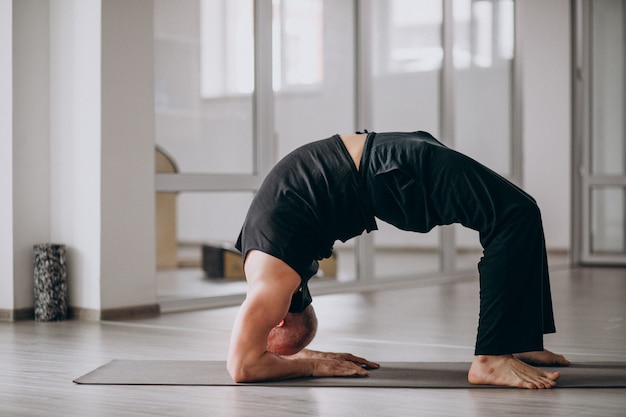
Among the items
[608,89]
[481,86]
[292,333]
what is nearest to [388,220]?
[292,333]

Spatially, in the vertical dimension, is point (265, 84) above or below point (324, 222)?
above

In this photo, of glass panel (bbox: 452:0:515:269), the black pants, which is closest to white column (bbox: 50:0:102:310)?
the black pants

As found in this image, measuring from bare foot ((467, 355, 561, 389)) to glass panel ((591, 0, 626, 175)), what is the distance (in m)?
5.83

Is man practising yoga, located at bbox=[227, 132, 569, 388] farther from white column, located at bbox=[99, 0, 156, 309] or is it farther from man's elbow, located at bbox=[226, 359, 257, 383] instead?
white column, located at bbox=[99, 0, 156, 309]

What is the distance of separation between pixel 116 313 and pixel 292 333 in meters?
2.01

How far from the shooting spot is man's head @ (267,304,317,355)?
10.2 feet

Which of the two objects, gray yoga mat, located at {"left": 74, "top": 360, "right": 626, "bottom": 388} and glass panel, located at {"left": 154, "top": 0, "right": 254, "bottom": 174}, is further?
glass panel, located at {"left": 154, "top": 0, "right": 254, "bottom": 174}

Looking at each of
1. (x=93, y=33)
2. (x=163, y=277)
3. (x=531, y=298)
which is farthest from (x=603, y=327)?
(x=93, y=33)

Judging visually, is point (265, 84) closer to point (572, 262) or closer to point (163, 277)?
point (163, 277)

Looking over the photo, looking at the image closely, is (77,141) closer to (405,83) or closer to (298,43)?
(298,43)

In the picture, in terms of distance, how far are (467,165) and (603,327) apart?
1861mm

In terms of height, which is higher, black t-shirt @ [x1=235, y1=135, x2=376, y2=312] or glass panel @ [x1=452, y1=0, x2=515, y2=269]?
glass panel @ [x1=452, y1=0, x2=515, y2=269]

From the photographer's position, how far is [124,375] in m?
3.10

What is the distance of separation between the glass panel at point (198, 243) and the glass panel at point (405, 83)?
52.2 inches
